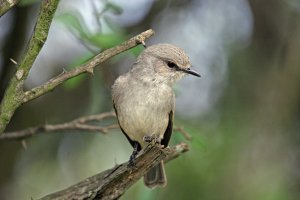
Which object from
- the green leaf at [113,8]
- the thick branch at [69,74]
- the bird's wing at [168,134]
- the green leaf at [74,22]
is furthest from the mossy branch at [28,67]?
the bird's wing at [168,134]

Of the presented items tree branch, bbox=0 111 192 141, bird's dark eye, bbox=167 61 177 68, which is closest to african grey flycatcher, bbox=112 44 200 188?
bird's dark eye, bbox=167 61 177 68

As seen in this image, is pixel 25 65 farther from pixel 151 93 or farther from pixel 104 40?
pixel 151 93

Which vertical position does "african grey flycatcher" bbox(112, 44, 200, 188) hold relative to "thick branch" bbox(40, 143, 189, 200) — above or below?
above

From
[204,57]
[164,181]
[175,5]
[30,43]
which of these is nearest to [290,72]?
[204,57]

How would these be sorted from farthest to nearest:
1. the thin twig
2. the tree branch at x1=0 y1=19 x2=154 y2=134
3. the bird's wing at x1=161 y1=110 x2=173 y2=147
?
the bird's wing at x1=161 y1=110 x2=173 y2=147
the thin twig
the tree branch at x1=0 y1=19 x2=154 y2=134

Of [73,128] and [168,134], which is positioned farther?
[168,134]

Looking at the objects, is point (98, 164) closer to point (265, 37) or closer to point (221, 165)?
point (221, 165)

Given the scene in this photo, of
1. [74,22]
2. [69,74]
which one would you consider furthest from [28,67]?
[74,22]

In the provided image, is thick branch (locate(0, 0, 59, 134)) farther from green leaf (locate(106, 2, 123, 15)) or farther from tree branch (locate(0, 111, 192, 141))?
green leaf (locate(106, 2, 123, 15))
